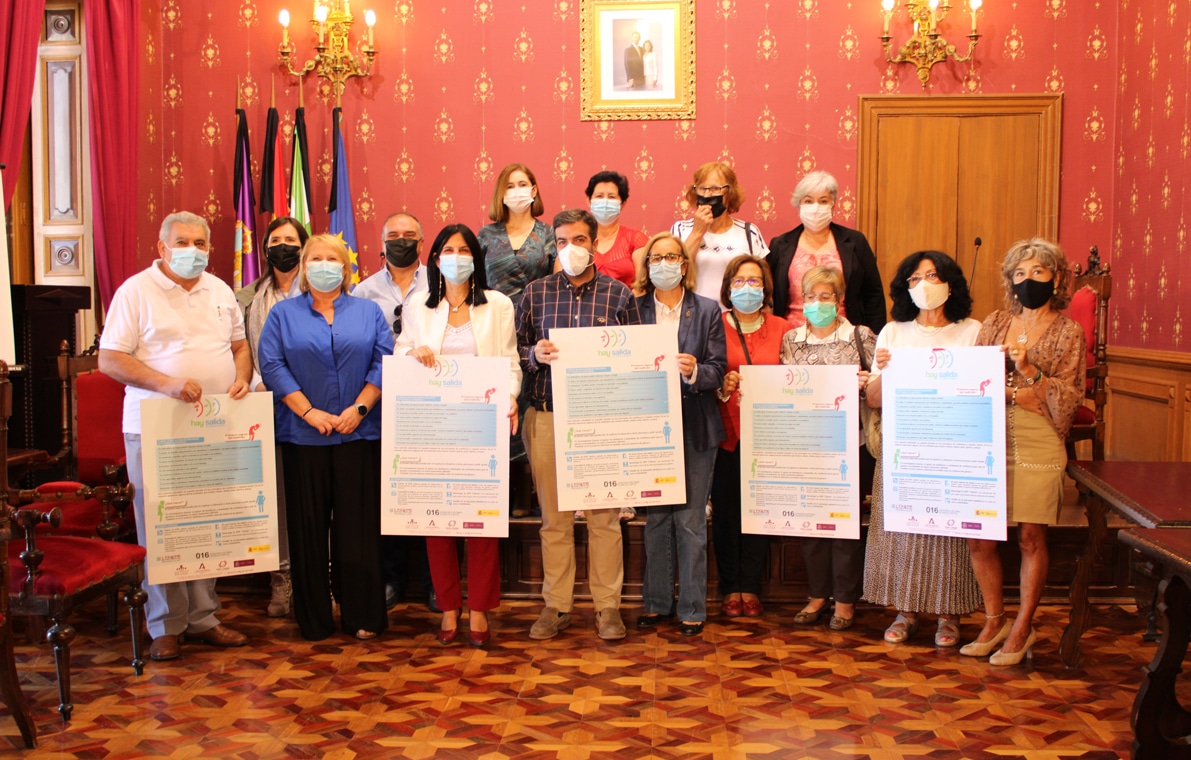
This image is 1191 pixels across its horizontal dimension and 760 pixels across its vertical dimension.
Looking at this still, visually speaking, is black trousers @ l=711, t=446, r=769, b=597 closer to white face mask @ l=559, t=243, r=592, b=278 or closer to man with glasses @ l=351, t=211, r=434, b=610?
white face mask @ l=559, t=243, r=592, b=278

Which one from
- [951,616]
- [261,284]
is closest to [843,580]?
[951,616]

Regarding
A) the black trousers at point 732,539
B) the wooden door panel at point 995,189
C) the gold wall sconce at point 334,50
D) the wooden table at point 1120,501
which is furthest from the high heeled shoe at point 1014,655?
the gold wall sconce at point 334,50

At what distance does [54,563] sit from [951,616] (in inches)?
127

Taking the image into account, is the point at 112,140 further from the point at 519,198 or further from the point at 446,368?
the point at 446,368

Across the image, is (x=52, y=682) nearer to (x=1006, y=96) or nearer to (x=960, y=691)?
(x=960, y=691)

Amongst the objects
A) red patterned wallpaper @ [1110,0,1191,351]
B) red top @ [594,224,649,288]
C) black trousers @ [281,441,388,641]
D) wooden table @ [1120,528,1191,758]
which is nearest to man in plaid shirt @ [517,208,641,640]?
red top @ [594,224,649,288]

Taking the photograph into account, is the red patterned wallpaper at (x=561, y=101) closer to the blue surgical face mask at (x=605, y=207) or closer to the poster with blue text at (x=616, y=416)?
the blue surgical face mask at (x=605, y=207)

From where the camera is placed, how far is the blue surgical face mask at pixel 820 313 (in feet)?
12.5

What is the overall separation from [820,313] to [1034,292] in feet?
2.53

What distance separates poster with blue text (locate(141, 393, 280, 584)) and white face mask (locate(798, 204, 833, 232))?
A: 7.97ft

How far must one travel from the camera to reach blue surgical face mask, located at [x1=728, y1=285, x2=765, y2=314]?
3871 mm

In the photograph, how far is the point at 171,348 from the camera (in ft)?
12.0

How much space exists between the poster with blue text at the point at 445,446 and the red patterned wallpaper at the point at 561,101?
3.25 meters

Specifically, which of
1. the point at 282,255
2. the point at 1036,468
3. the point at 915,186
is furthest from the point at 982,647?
the point at 915,186
